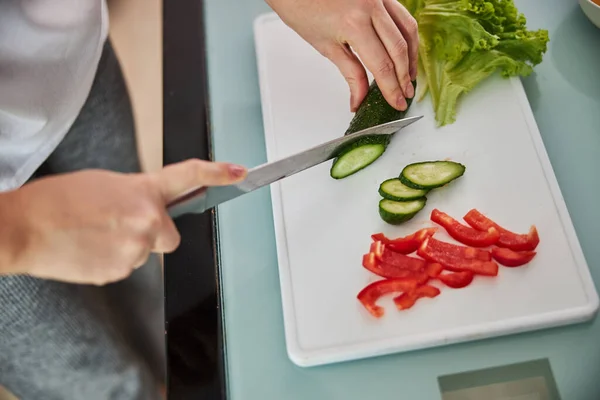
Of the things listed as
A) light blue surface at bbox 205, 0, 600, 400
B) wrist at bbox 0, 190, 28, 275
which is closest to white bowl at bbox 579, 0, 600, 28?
light blue surface at bbox 205, 0, 600, 400

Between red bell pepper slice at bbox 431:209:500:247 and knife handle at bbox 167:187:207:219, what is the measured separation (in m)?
0.45

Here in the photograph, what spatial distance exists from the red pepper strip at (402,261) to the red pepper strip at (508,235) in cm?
13

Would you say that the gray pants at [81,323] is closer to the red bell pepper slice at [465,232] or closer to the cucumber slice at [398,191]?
the cucumber slice at [398,191]

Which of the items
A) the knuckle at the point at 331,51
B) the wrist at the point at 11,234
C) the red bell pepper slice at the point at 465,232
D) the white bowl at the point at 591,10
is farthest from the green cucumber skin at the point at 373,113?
the wrist at the point at 11,234

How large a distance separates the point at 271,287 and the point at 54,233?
46cm

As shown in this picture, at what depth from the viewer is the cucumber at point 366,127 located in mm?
1343

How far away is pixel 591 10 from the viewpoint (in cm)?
148

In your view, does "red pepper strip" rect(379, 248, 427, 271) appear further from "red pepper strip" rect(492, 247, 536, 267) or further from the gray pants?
the gray pants

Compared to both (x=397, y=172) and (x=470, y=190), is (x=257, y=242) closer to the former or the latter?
(x=397, y=172)

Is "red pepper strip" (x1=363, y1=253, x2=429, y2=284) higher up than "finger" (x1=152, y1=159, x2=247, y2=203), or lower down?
lower down

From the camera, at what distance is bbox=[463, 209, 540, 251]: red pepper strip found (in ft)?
3.98

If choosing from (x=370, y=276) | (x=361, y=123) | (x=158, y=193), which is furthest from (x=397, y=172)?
(x=158, y=193)

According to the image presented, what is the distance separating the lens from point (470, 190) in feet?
4.29

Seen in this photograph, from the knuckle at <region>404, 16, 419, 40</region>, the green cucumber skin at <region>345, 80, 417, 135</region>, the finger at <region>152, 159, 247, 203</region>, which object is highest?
the knuckle at <region>404, 16, 419, 40</region>
